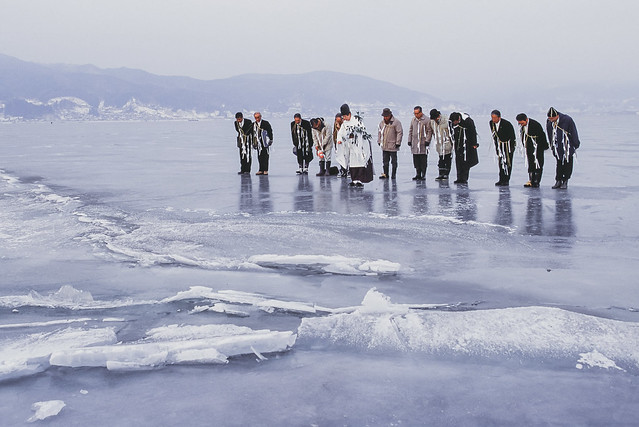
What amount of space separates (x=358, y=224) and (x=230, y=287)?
3567mm

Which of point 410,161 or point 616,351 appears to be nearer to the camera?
point 616,351

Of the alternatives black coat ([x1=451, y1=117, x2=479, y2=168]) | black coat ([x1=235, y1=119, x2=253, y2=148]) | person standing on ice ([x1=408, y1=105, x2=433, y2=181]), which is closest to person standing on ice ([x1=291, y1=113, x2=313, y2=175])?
black coat ([x1=235, y1=119, x2=253, y2=148])

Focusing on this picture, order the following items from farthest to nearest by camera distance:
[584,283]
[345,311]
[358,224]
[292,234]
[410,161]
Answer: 1. [410,161]
2. [358,224]
3. [292,234]
4. [584,283]
5. [345,311]

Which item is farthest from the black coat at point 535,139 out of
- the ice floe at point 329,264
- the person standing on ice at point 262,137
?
the ice floe at point 329,264

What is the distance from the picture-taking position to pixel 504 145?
13625 mm

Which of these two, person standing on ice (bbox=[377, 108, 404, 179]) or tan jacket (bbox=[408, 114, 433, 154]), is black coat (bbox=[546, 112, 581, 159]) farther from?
person standing on ice (bbox=[377, 108, 404, 179])

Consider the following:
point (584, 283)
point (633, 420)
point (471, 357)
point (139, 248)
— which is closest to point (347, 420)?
point (471, 357)

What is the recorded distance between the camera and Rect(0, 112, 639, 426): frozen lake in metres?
3.81

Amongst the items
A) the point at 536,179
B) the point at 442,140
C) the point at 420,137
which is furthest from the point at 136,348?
the point at 442,140

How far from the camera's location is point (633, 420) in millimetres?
3504

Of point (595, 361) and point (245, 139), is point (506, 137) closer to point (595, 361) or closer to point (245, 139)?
point (245, 139)

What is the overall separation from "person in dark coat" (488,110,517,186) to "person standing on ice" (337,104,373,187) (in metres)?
2.70

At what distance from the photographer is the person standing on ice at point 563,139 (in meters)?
12.6

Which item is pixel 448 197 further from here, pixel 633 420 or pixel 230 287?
pixel 633 420
